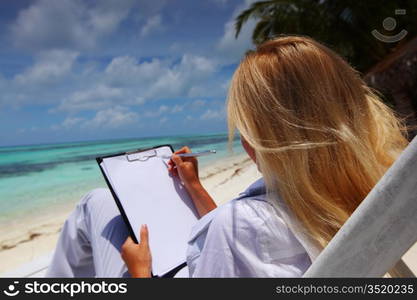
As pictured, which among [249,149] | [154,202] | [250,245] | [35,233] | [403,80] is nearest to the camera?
[250,245]

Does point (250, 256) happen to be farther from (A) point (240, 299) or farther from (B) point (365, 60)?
(B) point (365, 60)

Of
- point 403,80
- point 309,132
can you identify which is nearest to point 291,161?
point 309,132

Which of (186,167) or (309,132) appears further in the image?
(186,167)

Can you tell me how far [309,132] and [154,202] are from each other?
72 cm

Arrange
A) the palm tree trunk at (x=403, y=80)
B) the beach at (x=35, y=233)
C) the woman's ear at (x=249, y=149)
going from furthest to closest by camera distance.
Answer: the palm tree trunk at (x=403, y=80) < the beach at (x=35, y=233) < the woman's ear at (x=249, y=149)

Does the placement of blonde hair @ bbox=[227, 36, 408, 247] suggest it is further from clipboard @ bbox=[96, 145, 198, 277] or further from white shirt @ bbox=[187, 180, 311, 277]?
clipboard @ bbox=[96, 145, 198, 277]

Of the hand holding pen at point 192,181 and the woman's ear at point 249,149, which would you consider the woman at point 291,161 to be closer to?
the woman's ear at point 249,149

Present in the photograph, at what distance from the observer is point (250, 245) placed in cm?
78

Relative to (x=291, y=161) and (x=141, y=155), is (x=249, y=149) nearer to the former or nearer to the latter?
(x=291, y=161)

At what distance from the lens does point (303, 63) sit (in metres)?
0.84

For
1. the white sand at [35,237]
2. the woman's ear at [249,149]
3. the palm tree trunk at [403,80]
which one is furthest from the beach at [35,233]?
the palm tree trunk at [403,80]

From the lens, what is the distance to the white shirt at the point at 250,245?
30.2 inches

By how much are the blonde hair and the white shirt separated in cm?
6

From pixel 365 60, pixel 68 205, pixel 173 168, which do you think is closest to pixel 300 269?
pixel 173 168
